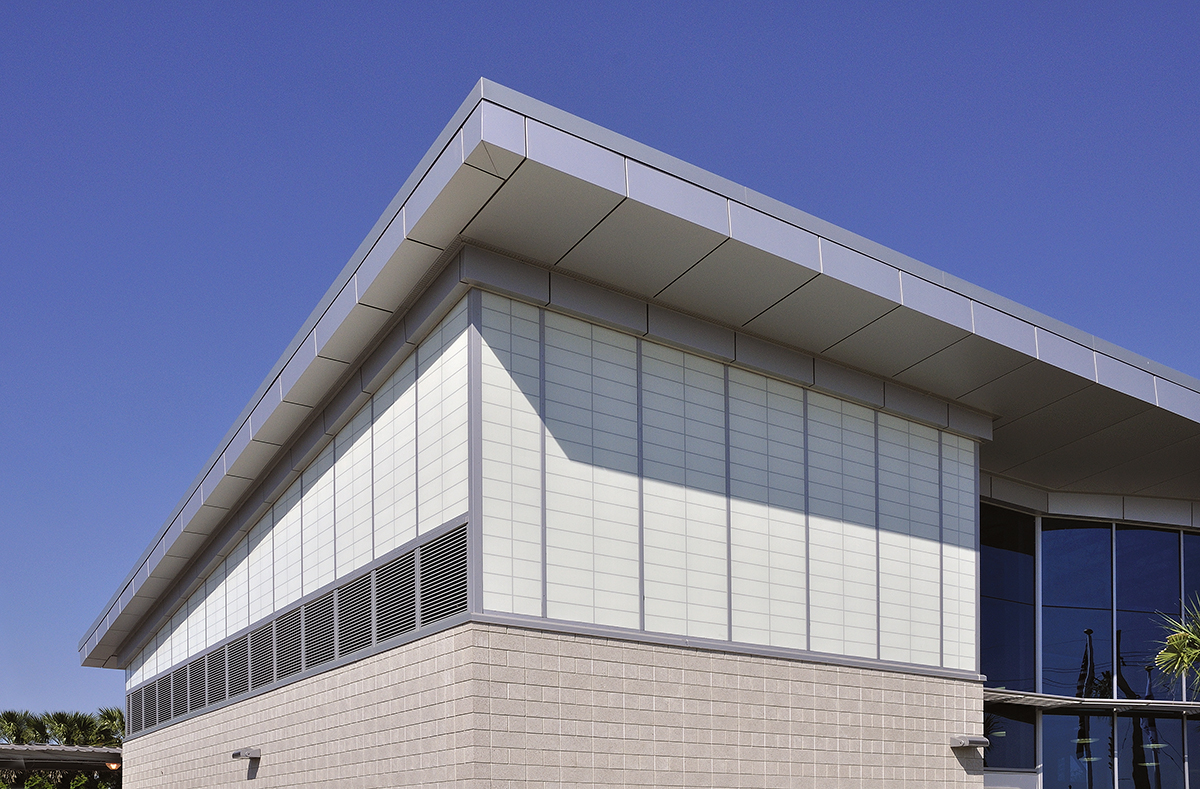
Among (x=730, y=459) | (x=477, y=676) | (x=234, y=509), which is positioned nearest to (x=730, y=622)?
(x=730, y=459)

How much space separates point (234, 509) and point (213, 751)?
4.72 m

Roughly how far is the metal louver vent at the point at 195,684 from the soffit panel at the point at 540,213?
48.0 feet

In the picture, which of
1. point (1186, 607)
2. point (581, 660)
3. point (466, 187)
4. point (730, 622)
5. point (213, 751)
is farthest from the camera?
point (1186, 607)

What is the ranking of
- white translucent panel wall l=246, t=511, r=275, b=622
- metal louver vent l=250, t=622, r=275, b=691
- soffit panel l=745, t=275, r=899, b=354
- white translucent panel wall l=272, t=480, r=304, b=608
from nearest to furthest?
1. soffit panel l=745, t=275, r=899, b=354
2. white translucent panel wall l=272, t=480, r=304, b=608
3. metal louver vent l=250, t=622, r=275, b=691
4. white translucent panel wall l=246, t=511, r=275, b=622

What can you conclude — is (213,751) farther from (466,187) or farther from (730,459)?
(466,187)

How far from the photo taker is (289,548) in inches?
761

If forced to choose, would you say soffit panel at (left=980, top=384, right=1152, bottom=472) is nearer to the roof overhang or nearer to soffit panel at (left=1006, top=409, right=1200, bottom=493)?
the roof overhang

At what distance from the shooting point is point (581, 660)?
13.4 m

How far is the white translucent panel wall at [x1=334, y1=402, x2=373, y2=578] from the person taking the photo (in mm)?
16203

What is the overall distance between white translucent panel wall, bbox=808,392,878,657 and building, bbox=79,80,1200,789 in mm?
48

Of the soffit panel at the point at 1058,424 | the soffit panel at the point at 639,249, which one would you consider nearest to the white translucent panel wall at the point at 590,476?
the soffit panel at the point at 639,249

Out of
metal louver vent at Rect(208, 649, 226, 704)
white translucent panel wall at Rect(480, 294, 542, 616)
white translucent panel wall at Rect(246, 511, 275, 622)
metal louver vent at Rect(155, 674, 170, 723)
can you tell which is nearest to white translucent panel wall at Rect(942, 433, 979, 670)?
white translucent panel wall at Rect(480, 294, 542, 616)

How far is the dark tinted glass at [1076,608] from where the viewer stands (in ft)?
72.8

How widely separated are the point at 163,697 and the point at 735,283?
63.3 feet
